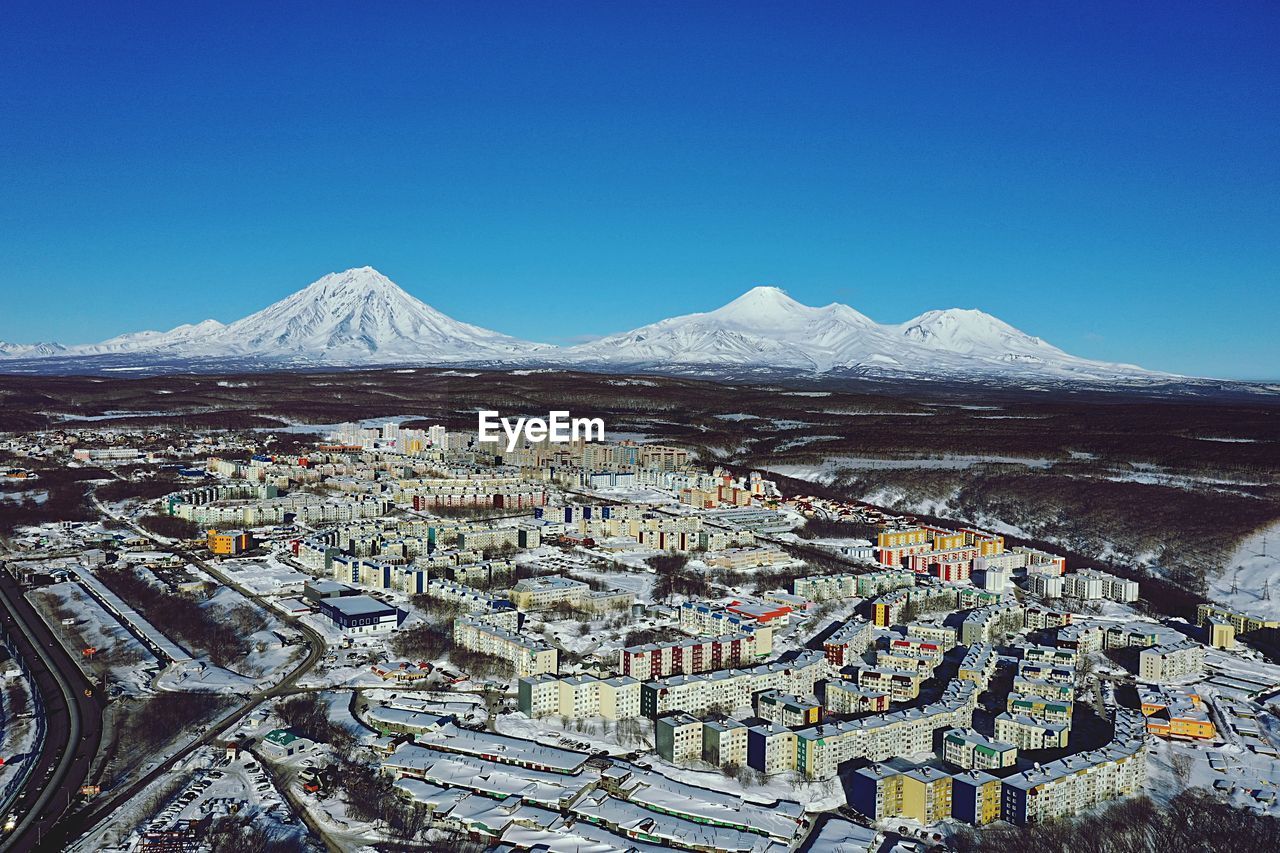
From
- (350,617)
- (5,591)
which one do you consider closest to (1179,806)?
(350,617)

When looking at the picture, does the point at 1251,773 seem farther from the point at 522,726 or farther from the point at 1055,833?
the point at 522,726

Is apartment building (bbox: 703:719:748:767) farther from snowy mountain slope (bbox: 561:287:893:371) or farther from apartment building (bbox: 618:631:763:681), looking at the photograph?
snowy mountain slope (bbox: 561:287:893:371)

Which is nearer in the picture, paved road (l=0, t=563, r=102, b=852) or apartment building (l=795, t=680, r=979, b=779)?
paved road (l=0, t=563, r=102, b=852)

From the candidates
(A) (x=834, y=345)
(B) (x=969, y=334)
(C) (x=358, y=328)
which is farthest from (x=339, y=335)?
(B) (x=969, y=334)

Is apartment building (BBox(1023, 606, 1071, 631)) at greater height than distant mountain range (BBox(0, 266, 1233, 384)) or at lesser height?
lesser

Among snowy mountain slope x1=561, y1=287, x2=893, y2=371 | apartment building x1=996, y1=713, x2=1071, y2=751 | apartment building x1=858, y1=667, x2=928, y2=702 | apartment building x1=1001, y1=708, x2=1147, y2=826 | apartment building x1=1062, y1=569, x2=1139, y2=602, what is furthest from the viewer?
snowy mountain slope x1=561, y1=287, x2=893, y2=371

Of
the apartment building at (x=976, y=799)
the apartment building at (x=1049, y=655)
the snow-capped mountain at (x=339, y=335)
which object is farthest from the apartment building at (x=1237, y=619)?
the snow-capped mountain at (x=339, y=335)

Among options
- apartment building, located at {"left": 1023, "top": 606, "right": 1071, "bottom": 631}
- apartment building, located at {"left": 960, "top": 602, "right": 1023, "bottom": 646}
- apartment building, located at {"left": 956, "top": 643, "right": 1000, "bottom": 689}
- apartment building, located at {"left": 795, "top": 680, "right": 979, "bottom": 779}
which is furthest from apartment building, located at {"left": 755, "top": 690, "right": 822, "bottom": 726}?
apartment building, located at {"left": 1023, "top": 606, "right": 1071, "bottom": 631}
